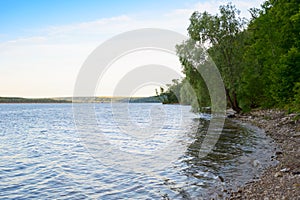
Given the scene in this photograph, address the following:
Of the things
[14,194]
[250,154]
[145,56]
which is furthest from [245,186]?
[145,56]

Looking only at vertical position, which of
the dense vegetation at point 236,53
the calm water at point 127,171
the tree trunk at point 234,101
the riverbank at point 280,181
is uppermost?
the dense vegetation at point 236,53

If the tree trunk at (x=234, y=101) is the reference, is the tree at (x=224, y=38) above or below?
above

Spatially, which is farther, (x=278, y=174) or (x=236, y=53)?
(x=236, y=53)

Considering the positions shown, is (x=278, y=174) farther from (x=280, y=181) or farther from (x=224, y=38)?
(x=224, y=38)

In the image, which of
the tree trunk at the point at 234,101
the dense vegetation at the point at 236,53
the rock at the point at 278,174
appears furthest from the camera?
the tree trunk at the point at 234,101

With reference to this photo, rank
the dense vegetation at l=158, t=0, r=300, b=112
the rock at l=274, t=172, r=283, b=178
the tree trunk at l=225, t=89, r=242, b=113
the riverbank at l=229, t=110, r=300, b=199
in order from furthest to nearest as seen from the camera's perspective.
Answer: the tree trunk at l=225, t=89, r=242, b=113
the dense vegetation at l=158, t=0, r=300, b=112
the rock at l=274, t=172, r=283, b=178
the riverbank at l=229, t=110, r=300, b=199

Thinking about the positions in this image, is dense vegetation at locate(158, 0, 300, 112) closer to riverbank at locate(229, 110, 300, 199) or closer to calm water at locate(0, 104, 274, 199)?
calm water at locate(0, 104, 274, 199)

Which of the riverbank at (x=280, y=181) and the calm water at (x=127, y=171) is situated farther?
the calm water at (x=127, y=171)

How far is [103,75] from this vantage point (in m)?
28.9

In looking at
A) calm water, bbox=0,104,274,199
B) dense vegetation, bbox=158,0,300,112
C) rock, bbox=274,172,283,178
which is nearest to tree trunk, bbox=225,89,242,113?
dense vegetation, bbox=158,0,300,112

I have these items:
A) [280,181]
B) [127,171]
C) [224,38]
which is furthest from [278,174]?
[224,38]

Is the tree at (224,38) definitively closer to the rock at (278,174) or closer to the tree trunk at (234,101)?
the tree trunk at (234,101)

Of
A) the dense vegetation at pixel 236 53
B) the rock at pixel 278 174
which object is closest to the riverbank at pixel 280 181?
the rock at pixel 278 174

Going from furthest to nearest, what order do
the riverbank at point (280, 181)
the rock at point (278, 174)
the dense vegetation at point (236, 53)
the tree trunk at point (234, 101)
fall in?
the tree trunk at point (234, 101) < the dense vegetation at point (236, 53) < the rock at point (278, 174) < the riverbank at point (280, 181)
